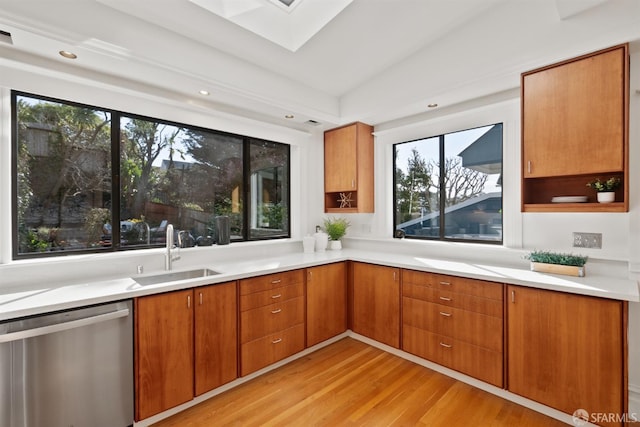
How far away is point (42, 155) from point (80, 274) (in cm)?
93

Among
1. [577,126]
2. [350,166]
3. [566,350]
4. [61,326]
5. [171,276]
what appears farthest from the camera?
[350,166]

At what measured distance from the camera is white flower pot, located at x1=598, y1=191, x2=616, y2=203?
6.45 ft

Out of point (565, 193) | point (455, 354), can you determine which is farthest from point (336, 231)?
point (565, 193)

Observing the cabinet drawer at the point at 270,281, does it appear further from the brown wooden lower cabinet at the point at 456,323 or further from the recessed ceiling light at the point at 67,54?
the recessed ceiling light at the point at 67,54

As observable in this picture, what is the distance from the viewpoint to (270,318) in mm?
2578

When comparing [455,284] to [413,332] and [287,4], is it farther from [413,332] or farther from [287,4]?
[287,4]

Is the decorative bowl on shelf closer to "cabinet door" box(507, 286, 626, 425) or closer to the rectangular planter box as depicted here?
the rectangular planter box

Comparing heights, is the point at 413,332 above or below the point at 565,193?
below

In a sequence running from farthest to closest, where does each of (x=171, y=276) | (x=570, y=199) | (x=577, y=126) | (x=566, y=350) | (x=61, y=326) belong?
(x=171, y=276) → (x=570, y=199) → (x=577, y=126) → (x=566, y=350) → (x=61, y=326)

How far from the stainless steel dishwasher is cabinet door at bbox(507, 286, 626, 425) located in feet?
8.76

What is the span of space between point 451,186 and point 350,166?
3.84 ft

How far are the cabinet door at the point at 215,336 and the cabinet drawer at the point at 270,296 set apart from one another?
0.10 m

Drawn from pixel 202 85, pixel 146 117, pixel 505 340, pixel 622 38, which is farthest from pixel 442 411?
pixel 146 117

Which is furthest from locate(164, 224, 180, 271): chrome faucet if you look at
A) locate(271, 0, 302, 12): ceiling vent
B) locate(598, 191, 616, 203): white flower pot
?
locate(598, 191, 616, 203): white flower pot
